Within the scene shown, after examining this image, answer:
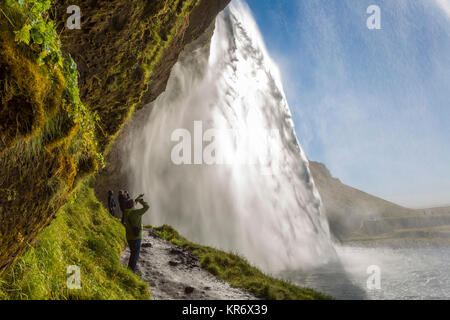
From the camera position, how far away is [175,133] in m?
21.6

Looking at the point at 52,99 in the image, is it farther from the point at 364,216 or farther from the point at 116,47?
the point at 364,216

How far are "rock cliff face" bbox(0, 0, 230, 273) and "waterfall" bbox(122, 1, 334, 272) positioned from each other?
11.5 metres

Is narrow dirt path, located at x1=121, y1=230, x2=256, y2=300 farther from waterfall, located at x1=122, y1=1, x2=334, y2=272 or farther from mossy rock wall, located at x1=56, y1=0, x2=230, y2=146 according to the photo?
waterfall, located at x1=122, y1=1, x2=334, y2=272

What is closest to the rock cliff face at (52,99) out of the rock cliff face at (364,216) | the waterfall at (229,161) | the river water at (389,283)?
the waterfall at (229,161)

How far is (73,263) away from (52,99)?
8.76 feet

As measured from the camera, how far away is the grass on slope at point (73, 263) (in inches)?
113

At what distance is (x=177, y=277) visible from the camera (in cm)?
670

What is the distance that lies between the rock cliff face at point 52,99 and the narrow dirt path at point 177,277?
3.35m

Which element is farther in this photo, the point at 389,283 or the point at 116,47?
the point at 389,283

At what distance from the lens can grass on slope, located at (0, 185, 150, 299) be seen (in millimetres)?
2872

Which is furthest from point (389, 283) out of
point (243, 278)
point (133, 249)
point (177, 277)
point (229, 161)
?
point (133, 249)
